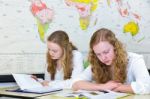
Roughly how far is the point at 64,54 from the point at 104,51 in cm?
56

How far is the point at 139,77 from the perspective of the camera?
8.30 ft

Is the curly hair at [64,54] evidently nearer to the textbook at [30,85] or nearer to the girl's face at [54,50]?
the girl's face at [54,50]

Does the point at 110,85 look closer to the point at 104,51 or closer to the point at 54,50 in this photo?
the point at 104,51

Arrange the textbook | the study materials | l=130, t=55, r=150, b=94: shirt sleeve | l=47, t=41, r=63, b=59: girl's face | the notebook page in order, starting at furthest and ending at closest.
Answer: l=47, t=41, r=63, b=59: girl's face
the notebook page
the textbook
l=130, t=55, r=150, b=94: shirt sleeve
the study materials

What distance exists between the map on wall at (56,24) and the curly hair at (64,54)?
15 cm

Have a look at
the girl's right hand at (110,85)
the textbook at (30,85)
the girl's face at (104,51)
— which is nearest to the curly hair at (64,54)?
the textbook at (30,85)

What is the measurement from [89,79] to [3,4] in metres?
0.98

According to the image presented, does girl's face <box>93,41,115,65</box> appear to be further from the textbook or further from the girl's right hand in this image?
the textbook

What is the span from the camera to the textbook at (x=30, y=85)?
8.34ft

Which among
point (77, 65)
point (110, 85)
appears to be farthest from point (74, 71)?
point (110, 85)

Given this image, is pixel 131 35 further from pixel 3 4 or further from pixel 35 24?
pixel 3 4

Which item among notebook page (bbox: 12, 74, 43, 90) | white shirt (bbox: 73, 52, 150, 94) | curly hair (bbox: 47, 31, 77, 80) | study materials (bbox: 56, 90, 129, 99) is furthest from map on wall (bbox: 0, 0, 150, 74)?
study materials (bbox: 56, 90, 129, 99)

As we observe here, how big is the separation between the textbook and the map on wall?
0.29 m

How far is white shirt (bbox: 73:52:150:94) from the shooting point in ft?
8.01
